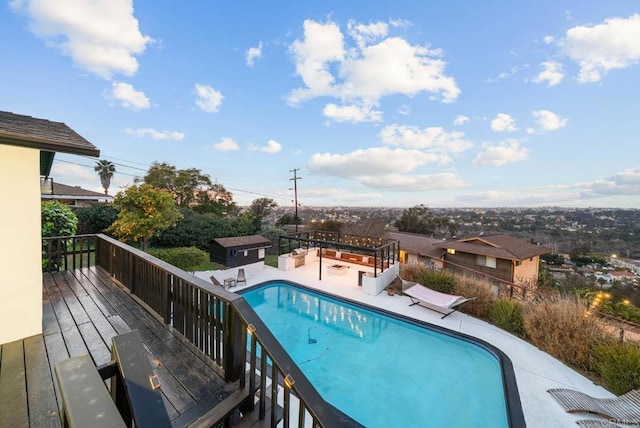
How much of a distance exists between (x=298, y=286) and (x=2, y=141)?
29.5ft

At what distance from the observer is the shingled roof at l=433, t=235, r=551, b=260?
16719 millimetres

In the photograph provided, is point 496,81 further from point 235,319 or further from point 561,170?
point 235,319

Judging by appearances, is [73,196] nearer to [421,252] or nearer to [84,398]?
[84,398]

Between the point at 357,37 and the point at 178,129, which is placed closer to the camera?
the point at 357,37

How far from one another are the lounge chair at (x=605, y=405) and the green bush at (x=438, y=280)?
4488 mm

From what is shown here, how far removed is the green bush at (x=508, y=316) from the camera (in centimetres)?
697

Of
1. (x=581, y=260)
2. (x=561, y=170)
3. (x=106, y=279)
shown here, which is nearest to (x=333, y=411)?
(x=106, y=279)

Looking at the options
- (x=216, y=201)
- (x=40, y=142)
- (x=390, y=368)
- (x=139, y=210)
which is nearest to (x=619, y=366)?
(x=390, y=368)

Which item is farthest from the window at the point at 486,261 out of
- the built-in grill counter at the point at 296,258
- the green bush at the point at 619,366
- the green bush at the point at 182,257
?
the green bush at the point at 182,257

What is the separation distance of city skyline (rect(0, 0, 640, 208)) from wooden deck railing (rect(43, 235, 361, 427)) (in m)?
4.07

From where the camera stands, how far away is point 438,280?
9.34 m

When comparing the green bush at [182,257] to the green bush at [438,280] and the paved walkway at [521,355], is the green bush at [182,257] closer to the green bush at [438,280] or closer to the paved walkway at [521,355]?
the paved walkway at [521,355]

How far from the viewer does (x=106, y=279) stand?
4910 millimetres

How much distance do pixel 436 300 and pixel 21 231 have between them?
9119 mm
